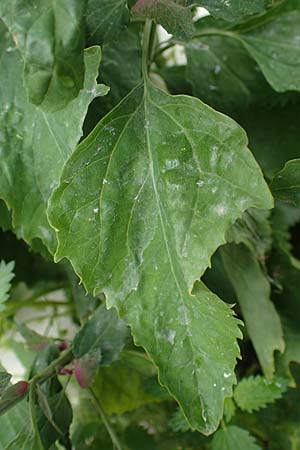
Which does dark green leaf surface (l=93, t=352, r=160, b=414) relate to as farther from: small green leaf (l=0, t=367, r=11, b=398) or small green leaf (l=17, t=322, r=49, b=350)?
small green leaf (l=0, t=367, r=11, b=398)

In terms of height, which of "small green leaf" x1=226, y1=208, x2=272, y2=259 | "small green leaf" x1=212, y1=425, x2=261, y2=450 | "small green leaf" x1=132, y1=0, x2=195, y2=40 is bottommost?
"small green leaf" x1=212, y1=425, x2=261, y2=450

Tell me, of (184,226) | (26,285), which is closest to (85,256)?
(184,226)

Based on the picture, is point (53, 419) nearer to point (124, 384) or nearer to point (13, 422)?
point (13, 422)

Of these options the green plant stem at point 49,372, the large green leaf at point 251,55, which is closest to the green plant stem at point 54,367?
the green plant stem at point 49,372

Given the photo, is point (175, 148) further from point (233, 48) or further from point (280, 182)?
point (233, 48)

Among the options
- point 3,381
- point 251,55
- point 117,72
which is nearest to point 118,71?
point 117,72

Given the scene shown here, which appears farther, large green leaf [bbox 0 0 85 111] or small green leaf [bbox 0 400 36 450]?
small green leaf [bbox 0 400 36 450]

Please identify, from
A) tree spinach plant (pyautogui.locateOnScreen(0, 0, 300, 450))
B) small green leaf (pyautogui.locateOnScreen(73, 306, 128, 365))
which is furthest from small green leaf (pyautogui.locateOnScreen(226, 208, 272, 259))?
small green leaf (pyautogui.locateOnScreen(73, 306, 128, 365))
